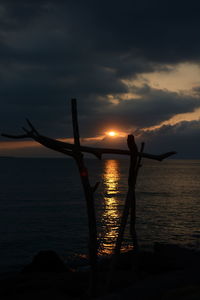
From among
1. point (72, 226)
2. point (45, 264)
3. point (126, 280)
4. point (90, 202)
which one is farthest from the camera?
point (72, 226)

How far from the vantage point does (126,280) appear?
497 inches

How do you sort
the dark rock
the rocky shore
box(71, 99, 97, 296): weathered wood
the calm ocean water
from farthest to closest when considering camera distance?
the calm ocean water
the dark rock
box(71, 99, 97, 296): weathered wood
the rocky shore

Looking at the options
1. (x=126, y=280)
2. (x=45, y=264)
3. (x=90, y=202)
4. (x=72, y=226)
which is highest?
(x=90, y=202)

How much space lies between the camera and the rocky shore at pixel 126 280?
25.6ft

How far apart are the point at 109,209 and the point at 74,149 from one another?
38225 mm

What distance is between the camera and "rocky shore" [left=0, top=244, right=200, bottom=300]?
25.6 ft

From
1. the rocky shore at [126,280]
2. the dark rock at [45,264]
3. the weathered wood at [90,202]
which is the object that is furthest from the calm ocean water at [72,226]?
the weathered wood at [90,202]

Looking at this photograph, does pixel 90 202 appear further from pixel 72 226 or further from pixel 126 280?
pixel 72 226

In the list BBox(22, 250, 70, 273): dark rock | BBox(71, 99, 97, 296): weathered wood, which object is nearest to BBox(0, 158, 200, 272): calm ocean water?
BBox(22, 250, 70, 273): dark rock

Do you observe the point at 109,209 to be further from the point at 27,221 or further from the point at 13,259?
the point at 13,259

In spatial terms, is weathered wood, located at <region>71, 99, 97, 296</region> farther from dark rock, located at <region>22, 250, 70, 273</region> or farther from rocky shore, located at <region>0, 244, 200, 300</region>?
dark rock, located at <region>22, 250, 70, 273</region>

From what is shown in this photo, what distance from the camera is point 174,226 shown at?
111 ft

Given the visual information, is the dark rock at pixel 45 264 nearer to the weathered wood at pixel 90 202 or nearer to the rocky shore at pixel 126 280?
the rocky shore at pixel 126 280

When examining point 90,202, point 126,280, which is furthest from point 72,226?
point 90,202
